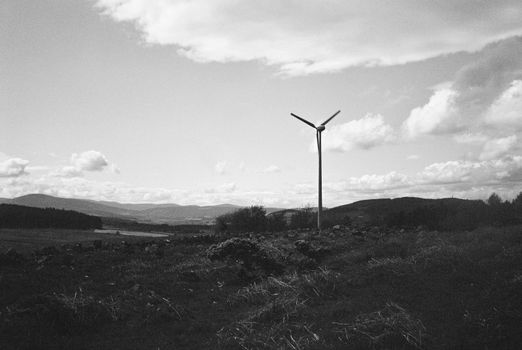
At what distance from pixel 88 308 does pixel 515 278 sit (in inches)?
508

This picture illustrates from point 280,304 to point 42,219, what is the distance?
115m

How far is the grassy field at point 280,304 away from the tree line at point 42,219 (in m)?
99.4

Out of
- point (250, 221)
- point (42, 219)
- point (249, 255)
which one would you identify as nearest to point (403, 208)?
point (250, 221)

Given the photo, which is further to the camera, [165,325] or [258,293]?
[258,293]

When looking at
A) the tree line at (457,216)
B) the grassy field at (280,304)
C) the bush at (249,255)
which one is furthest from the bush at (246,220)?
the grassy field at (280,304)

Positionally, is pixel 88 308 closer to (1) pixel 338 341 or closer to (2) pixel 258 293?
(2) pixel 258 293

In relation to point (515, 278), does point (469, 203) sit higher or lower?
higher

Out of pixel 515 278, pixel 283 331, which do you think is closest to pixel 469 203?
pixel 515 278

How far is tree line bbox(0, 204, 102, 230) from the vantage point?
Result: 340ft

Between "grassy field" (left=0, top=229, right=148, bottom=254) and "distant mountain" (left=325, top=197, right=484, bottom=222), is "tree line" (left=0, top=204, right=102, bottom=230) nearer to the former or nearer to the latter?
"grassy field" (left=0, top=229, right=148, bottom=254)

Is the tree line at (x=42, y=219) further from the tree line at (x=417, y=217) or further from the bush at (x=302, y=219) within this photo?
the bush at (x=302, y=219)

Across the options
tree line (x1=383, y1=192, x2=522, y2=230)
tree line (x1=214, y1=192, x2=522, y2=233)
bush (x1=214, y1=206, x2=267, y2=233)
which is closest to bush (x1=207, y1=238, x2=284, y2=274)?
tree line (x1=383, y1=192, x2=522, y2=230)

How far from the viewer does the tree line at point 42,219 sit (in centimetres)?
10367

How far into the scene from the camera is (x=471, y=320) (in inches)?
370
